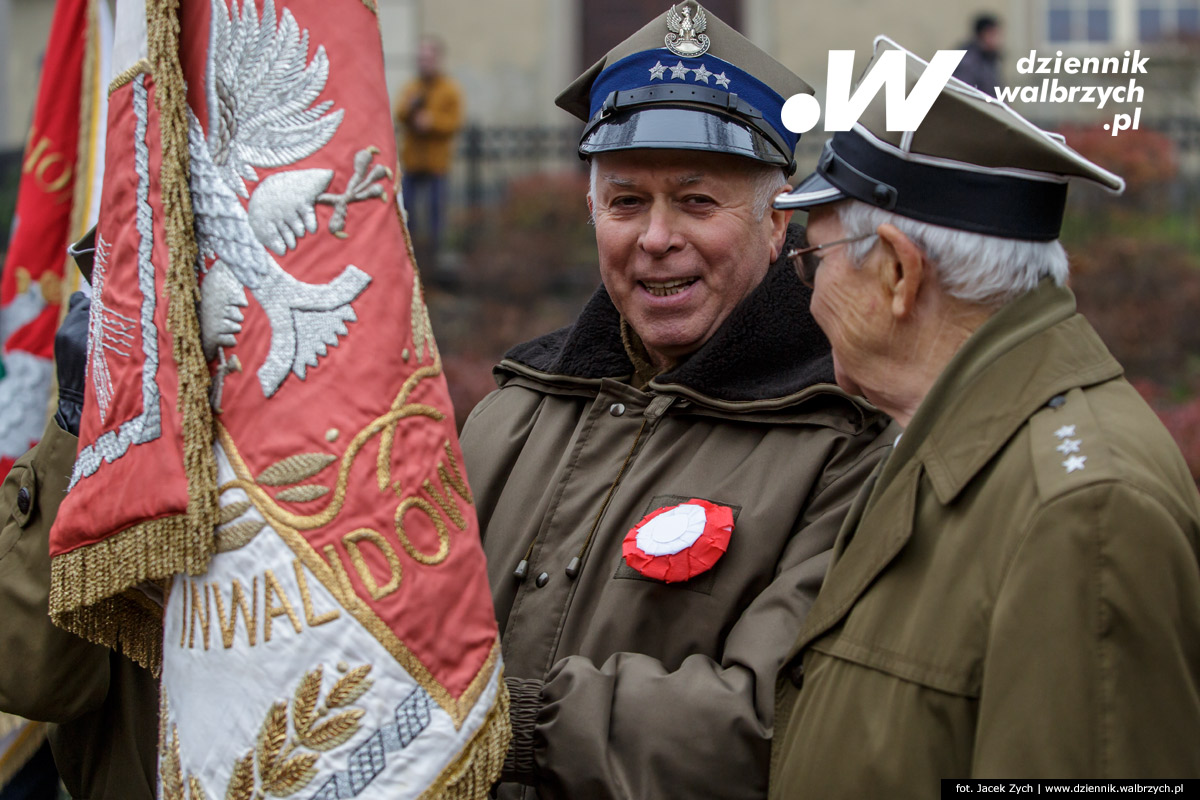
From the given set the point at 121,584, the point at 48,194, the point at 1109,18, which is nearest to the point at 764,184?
the point at 121,584

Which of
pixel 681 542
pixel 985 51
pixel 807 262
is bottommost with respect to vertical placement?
pixel 681 542

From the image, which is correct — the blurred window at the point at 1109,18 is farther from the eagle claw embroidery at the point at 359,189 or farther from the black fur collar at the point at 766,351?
the eagle claw embroidery at the point at 359,189

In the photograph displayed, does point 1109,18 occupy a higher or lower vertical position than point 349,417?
higher

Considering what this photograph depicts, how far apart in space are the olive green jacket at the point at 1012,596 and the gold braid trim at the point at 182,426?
3.07ft

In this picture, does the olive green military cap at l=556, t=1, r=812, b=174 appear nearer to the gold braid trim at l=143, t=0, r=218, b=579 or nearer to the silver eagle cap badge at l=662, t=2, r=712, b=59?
the silver eagle cap badge at l=662, t=2, r=712, b=59

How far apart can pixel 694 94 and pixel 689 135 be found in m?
0.10

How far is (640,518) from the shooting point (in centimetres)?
243

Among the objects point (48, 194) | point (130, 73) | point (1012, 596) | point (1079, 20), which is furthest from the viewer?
point (1079, 20)

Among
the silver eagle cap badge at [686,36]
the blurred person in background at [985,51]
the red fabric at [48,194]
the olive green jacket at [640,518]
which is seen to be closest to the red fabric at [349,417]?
the olive green jacket at [640,518]

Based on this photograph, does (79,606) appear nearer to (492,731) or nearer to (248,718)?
(248,718)

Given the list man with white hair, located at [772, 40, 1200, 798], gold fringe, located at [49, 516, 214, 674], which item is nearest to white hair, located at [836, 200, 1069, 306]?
man with white hair, located at [772, 40, 1200, 798]

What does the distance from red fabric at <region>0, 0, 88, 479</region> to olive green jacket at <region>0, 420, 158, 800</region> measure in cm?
158

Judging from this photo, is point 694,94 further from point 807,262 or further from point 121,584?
point 121,584

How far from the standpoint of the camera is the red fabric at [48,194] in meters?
3.94
